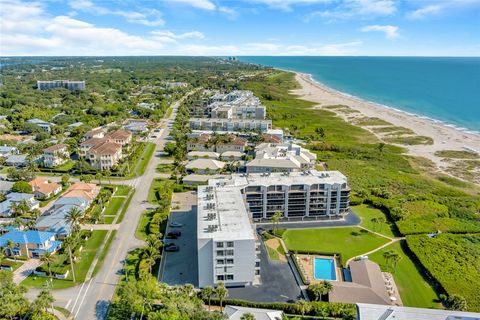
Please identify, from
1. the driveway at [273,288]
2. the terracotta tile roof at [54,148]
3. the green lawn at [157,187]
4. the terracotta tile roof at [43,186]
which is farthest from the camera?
the terracotta tile roof at [54,148]

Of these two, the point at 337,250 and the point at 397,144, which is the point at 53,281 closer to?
the point at 337,250

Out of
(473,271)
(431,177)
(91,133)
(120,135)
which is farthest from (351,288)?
(91,133)

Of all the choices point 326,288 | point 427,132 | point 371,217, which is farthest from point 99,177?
point 427,132

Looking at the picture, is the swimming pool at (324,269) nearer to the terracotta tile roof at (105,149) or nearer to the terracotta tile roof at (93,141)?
the terracotta tile roof at (105,149)

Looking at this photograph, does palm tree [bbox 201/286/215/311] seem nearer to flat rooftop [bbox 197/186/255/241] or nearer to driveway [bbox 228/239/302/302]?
driveway [bbox 228/239/302/302]

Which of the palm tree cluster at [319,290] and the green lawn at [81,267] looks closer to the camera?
the palm tree cluster at [319,290]

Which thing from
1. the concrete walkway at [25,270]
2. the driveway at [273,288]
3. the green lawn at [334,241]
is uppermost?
the green lawn at [334,241]

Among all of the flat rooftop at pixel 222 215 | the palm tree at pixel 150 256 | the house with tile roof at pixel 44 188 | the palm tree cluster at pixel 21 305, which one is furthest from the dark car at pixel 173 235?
the house with tile roof at pixel 44 188
